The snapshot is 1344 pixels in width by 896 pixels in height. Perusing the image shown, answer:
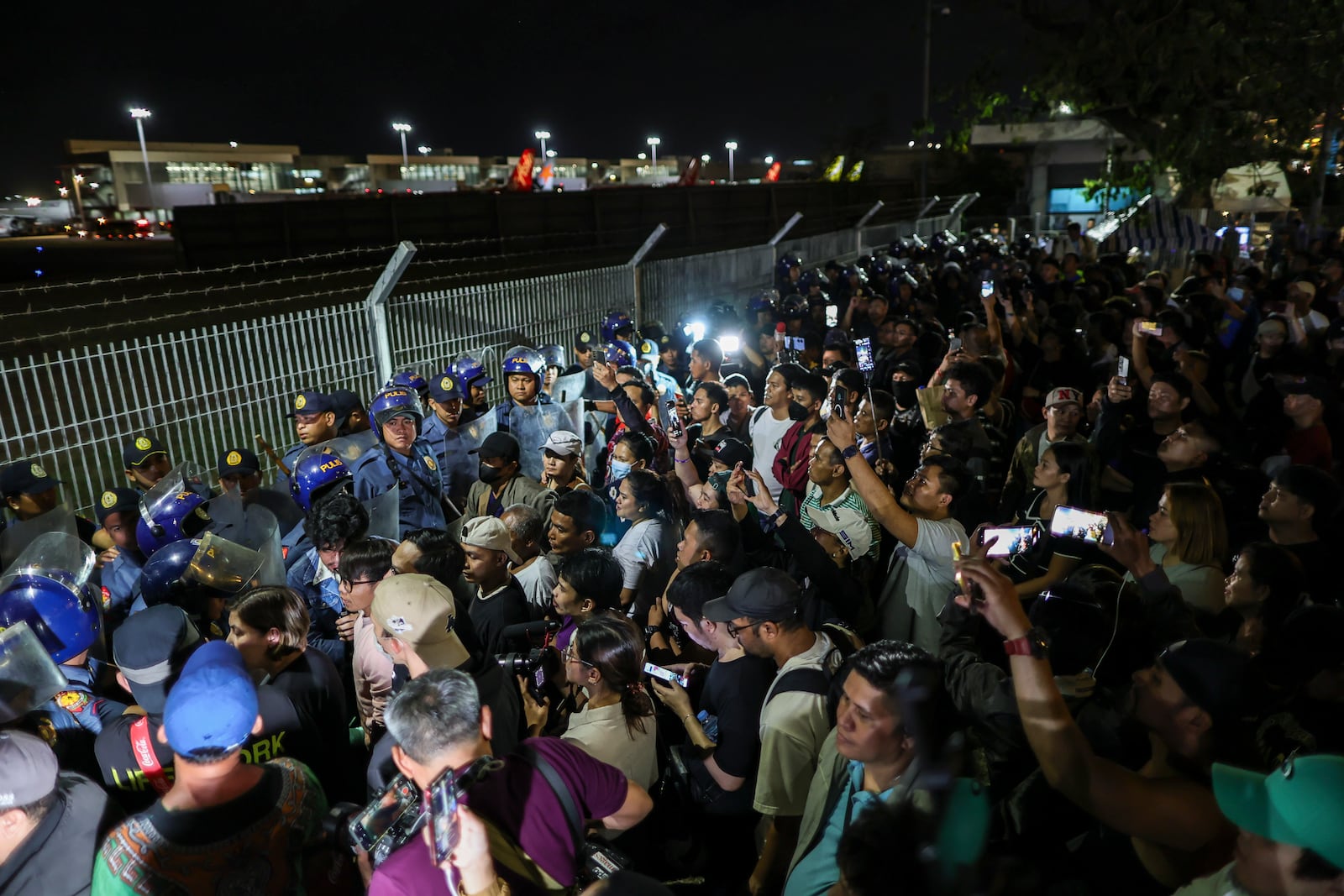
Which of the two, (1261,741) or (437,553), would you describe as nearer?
(1261,741)

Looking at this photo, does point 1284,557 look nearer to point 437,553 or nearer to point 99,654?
point 437,553

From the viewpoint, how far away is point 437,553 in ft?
12.3

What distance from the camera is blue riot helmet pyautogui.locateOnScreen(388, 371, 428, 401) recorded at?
662cm

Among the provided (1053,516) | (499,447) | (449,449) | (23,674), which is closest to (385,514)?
(499,447)

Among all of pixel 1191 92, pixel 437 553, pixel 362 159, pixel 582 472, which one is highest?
pixel 362 159

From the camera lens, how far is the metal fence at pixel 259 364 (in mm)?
5676

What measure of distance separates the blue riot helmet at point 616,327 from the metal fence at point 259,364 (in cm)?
33

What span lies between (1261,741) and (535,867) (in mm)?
2174

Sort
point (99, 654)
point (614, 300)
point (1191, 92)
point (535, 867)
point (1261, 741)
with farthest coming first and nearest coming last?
point (1191, 92) < point (614, 300) < point (99, 654) < point (1261, 741) < point (535, 867)

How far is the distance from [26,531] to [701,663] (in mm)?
3654

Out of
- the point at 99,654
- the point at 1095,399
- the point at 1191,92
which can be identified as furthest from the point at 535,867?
the point at 1191,92

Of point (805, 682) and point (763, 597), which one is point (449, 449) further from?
point (805, 682)

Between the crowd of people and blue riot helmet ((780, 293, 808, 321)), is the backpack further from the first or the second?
blue riot helmet ((780, 293, 808, 321))

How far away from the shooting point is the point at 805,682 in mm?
2867
